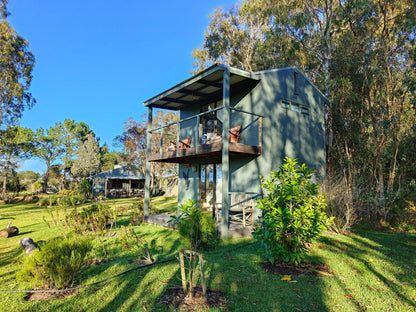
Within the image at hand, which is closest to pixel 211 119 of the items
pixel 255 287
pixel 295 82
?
pixel 295 82

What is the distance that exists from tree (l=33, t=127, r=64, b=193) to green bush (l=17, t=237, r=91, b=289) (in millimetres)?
39163

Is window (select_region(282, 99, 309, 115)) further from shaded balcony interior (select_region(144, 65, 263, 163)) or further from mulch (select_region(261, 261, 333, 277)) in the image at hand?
mulch (select_region(261, 261, 333, 277))

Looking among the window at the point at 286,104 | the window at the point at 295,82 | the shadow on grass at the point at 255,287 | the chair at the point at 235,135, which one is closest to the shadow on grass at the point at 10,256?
the shadow on grass at the point at 255,287

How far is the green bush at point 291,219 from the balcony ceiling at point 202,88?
15.0 ft

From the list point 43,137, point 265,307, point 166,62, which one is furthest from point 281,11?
point 43,137

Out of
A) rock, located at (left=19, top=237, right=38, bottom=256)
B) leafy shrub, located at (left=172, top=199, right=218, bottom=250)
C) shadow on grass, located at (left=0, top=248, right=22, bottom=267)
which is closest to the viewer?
shadow on grass, located at (left=0, top=248, right=22, bottom=267)

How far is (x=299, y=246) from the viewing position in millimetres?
4641

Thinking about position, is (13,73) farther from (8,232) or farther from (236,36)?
(236,36)

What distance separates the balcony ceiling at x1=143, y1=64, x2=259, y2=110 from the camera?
8.58 metres

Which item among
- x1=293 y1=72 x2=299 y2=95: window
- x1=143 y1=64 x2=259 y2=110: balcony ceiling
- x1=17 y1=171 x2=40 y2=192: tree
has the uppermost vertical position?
x1=293 y1=72 x2=299 y2=95: window

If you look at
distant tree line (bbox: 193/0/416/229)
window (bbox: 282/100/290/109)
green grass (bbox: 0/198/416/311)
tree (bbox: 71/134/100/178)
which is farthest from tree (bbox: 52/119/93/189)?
window (bbox: 282/100/290/109)

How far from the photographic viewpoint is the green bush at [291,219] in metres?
4.48

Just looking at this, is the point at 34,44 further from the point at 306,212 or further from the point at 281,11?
the point at 306,212

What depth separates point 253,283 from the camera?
4402 mm
